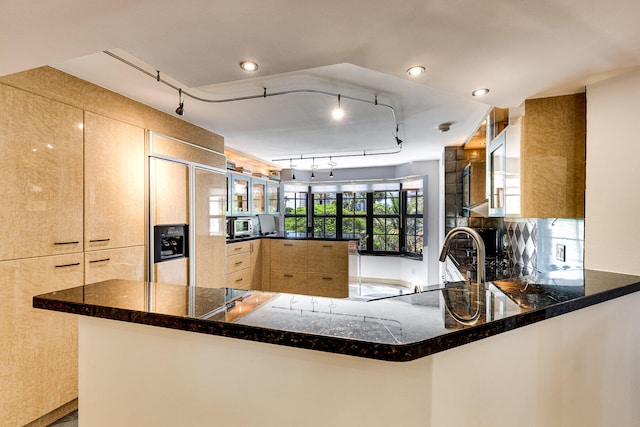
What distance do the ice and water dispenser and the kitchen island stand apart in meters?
1.69

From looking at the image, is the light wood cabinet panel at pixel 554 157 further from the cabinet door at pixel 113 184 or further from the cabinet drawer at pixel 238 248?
the cabinet drawer at pixel 238 248

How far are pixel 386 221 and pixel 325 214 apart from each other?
1325 mm

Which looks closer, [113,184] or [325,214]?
[113,184]

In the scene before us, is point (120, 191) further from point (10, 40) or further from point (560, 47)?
point (560, 47)

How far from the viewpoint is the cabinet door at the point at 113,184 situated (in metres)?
2.19

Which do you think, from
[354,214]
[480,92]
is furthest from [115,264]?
[354,214]

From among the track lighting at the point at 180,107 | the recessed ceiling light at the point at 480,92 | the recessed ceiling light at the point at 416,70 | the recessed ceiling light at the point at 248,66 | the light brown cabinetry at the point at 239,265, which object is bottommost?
the light brown cabinetry at the point at 239,265

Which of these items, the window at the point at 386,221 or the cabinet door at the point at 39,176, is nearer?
the cabinet door at the point at 39,176

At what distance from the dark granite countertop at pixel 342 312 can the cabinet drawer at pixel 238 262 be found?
288 cm

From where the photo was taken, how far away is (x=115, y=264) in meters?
2.36

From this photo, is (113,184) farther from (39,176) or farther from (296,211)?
(296,211)

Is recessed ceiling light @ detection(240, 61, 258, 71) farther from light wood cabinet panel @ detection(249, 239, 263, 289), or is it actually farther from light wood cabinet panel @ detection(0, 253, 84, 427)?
light wood cabinet panel @ detection(249, 239, 263, 289)

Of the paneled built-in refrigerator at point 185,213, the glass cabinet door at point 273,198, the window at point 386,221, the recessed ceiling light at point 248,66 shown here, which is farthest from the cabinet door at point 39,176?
the window at point 386,221

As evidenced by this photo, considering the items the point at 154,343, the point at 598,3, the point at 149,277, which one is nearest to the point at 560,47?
the point at 598,3
